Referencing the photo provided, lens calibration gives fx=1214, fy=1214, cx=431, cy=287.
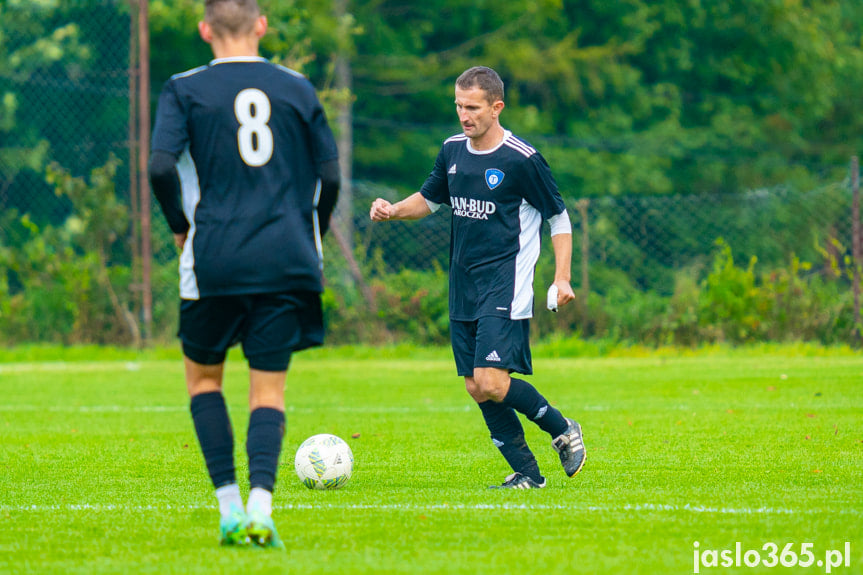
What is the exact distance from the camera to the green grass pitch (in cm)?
402

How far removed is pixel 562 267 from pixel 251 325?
6.42 ft

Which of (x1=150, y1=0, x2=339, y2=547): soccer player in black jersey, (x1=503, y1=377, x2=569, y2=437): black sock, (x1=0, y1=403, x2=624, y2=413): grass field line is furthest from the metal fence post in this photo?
(x1=150, y1=0, x2=339, y2=547): soccer player in black jersey

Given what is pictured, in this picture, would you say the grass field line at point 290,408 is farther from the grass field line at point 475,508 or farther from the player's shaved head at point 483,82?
the grass field line at point 475,508

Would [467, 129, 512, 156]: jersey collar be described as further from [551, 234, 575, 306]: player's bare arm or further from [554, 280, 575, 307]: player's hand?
[554, 280, 575, 307]: player's hand

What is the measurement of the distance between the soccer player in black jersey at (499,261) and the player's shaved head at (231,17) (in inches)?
65.1

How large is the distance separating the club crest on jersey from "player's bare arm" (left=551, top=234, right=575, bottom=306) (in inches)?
14.6

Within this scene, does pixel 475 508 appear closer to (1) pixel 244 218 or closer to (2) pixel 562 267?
(2) pixel 562 267

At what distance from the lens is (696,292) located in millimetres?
15133

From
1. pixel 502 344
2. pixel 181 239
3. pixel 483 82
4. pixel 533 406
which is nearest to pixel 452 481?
pixel 533 406

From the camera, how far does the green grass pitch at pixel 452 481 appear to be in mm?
4020

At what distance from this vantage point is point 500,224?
5770mm

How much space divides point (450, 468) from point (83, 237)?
10456 mm

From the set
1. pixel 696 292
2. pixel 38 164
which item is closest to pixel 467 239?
pixel 696 292

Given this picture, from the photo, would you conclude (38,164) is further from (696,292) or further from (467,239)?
(467,239)
